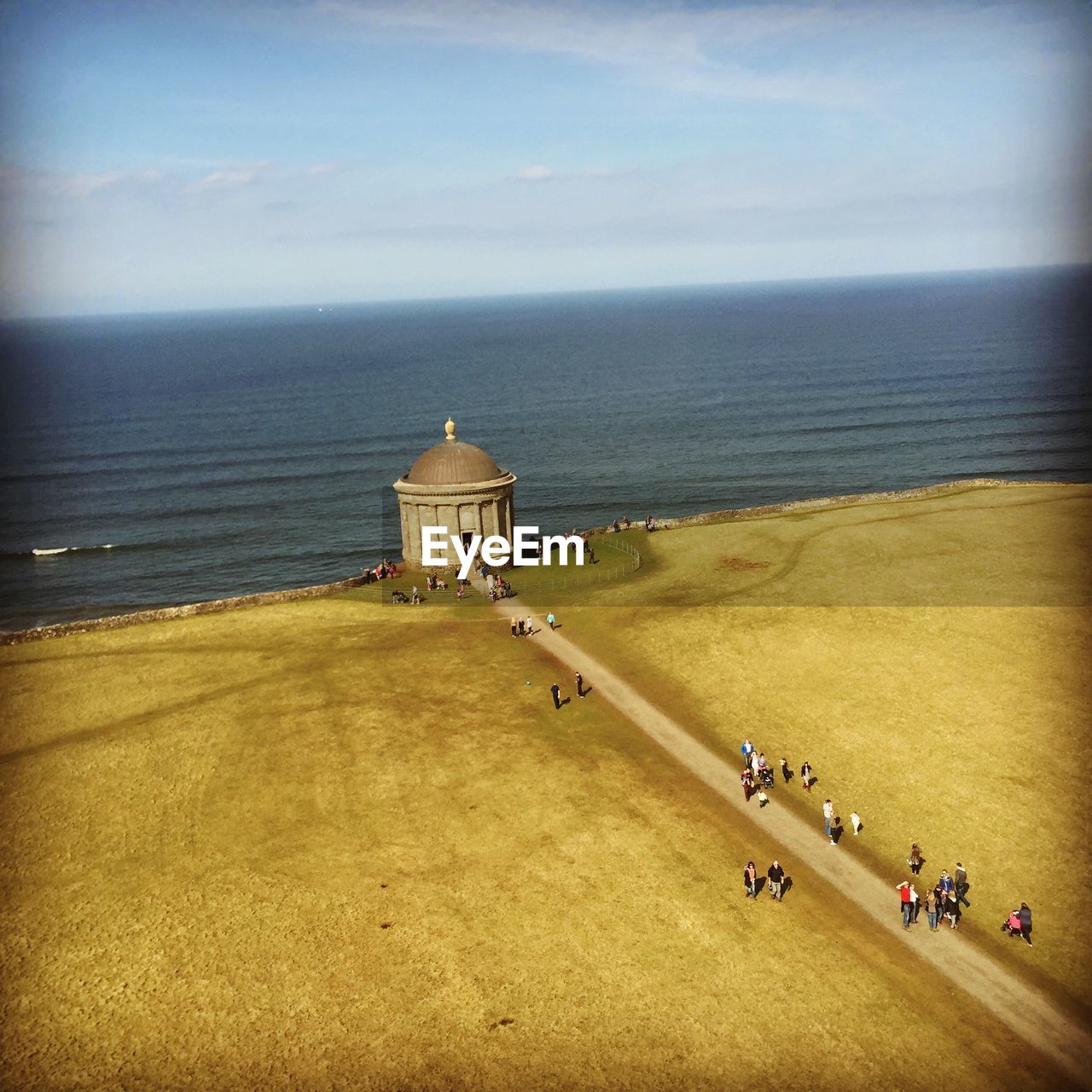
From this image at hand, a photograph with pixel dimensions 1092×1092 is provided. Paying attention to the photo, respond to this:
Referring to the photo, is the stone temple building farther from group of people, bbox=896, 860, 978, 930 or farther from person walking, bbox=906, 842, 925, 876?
group of people, bbox=896, 860, 978, 930

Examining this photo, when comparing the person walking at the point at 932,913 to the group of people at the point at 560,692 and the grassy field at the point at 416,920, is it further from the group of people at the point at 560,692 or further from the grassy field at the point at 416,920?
the group of people at the point at 560,692

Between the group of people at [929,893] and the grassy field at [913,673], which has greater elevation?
the grassy field at [913,673]

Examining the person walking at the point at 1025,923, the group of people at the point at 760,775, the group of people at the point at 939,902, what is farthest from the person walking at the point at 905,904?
the group of people at the point at 760,775

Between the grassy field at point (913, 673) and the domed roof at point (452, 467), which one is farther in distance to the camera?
the domed roof at point (452, 467)

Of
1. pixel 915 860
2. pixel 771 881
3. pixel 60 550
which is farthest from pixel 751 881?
pixel 60 550

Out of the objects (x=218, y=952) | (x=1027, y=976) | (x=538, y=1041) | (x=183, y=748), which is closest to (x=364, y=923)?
(x=218, y=952)

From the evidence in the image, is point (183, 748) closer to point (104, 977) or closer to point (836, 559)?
point (104, 977)
